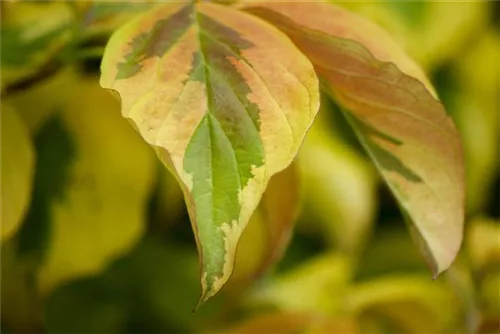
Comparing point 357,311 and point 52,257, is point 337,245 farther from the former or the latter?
point 52,257

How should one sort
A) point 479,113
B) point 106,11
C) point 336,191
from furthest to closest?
point 479,113, point 336,191, point 106,11

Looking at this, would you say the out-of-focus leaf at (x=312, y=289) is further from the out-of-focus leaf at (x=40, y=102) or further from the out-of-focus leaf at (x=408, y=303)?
the out-of-focus leaf at (x=40, y=102)

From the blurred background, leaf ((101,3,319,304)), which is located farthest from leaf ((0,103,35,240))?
leaf ((101,3,319,304))

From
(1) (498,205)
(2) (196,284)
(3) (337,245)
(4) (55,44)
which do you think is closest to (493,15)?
(1) (498,205)

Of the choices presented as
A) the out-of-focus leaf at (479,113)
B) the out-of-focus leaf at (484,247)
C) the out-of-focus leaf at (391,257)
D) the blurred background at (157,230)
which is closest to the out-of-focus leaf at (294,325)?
the blurred background at (157,230)

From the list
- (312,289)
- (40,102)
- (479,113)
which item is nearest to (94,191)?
(40,102)

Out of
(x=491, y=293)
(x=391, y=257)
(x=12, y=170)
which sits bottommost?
(x=391, y=257)

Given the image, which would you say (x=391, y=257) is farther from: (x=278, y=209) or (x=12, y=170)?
(x=12, y=170)

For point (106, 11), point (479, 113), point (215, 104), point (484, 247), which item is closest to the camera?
point (215, 104)
